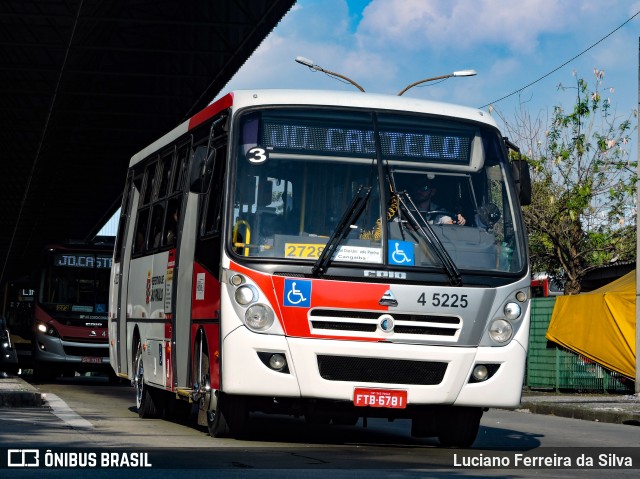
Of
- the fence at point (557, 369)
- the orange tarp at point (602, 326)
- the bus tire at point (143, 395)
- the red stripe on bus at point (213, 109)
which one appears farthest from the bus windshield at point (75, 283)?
the red stripe on bus at point (213, 109)

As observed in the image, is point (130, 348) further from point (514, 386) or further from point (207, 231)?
point (514, 386)

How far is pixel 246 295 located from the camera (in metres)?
11.4

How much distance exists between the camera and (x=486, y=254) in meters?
11.9

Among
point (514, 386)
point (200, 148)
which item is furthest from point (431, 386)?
point (200, 148)

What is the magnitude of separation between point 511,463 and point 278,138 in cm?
351

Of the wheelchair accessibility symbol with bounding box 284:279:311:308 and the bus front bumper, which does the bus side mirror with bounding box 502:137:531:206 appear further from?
the wheelchair accessibility symbol with bounding box 284:279:311:308

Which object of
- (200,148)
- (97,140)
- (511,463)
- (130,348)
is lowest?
(511,463)

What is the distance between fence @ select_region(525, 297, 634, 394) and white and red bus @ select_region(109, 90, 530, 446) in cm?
1689

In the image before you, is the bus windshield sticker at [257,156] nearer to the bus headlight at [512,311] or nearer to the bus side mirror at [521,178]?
the bus side mirror at [521,178]

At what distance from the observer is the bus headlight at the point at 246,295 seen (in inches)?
448

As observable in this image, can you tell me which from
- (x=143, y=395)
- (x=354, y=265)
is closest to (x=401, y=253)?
(x=354, y=265)

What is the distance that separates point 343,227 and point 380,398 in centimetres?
150

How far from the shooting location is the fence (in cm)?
2881

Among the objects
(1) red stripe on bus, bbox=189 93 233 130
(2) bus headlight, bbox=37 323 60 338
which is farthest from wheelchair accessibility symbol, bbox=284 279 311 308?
(2) bus headlight, bbox=37 323 60 338
